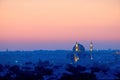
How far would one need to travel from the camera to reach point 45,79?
126 ft

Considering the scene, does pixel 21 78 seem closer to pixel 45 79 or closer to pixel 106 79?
pixel 45 79

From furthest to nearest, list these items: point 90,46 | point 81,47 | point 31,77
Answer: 1. point 81,47
2. point 90,46
3. point 31,77

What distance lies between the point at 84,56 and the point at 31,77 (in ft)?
173

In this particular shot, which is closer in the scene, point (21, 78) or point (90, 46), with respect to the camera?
point (21, 78)

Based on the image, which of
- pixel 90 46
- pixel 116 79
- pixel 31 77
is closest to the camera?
pixel 116 79

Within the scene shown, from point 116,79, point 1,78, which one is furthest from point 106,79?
point 1,78

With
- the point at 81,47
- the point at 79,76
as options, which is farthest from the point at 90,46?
the point at 79,76

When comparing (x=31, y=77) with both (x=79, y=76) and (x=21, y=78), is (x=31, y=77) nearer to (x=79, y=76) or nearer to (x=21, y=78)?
(x=21, y=78)

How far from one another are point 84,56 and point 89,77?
5331 centimetres

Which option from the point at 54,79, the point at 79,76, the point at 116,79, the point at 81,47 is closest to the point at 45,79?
the point at 54,79

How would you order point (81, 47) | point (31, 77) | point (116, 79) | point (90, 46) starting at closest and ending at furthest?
point (116, 79), point (31, 77), point (90, 46), point (81, 47)

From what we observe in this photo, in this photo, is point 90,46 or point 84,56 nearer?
point 90,46

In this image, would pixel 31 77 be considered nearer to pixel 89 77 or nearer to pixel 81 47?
pixel 89 77

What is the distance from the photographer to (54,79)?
126 ft
